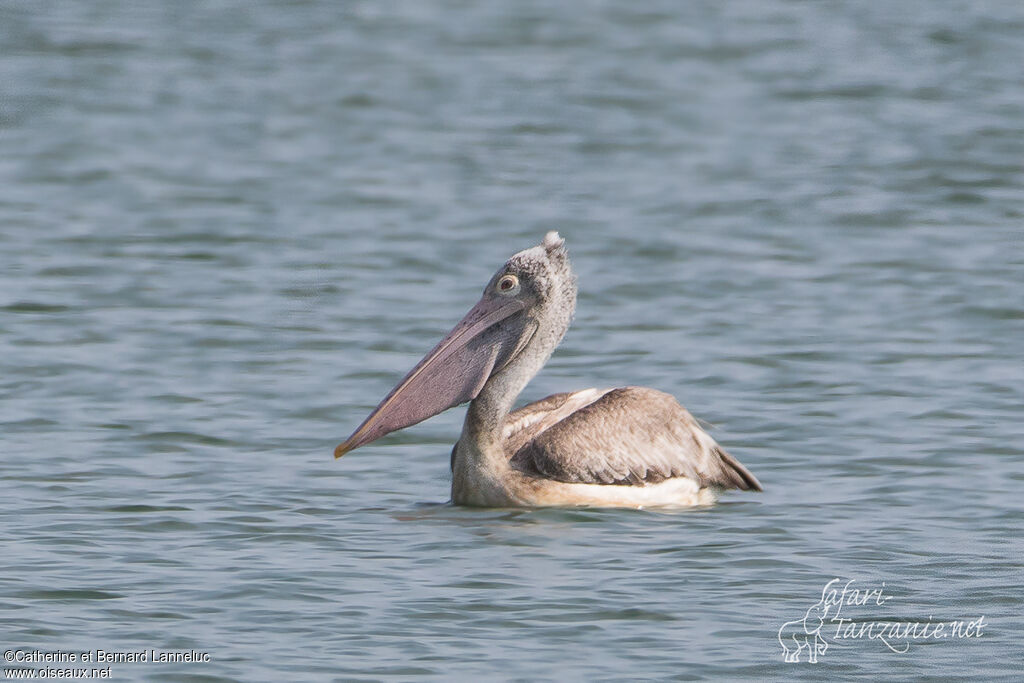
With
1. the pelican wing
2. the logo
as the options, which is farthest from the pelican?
the logo

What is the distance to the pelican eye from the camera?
9133 mm

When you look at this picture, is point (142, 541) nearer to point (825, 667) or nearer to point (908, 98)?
point (825, 667)

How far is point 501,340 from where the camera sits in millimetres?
9156

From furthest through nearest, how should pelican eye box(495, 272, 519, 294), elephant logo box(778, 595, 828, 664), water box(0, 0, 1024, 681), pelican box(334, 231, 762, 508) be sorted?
pelican eye box(495, 272, 519, 294) < pelican box(334, 231, 762, 508) < water box(0, 0, 1024, 681) < elephant logo box(778, 595, 828, 664)

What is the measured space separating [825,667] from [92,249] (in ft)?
26.3

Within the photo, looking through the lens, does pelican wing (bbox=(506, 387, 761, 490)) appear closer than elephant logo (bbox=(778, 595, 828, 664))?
No

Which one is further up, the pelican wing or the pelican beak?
the pelican beak

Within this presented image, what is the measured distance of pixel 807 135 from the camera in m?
17.4

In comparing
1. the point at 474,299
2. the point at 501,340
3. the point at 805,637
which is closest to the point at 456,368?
the point at 501,340

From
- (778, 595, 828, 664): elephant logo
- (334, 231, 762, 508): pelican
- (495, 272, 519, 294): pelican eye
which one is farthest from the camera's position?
(495, 272, 519, 294): pelican eye

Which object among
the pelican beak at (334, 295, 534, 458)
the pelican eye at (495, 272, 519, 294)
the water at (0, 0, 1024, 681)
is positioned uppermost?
the pelican eye at (495, 272, 519, 294)

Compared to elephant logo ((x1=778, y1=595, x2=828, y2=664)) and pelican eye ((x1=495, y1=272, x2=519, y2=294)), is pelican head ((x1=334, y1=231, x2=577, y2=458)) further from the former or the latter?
elephant logo ((x1=778, y1=595, x2=828, y2=664))

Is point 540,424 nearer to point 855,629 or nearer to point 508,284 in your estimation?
point 508,284

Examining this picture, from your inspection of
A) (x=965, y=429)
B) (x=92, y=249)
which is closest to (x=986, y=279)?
(x=965, y=429)
